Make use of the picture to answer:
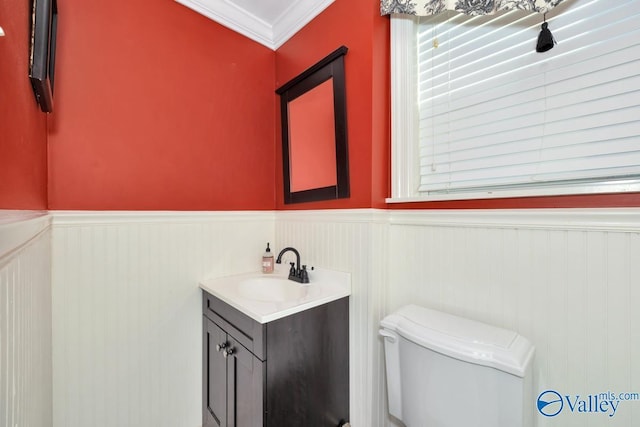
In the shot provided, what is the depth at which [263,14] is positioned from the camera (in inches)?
64.5

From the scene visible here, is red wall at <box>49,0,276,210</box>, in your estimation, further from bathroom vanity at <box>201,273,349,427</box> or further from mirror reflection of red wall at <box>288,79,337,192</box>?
bathroom vanity at <box>201,273,349,427</box>

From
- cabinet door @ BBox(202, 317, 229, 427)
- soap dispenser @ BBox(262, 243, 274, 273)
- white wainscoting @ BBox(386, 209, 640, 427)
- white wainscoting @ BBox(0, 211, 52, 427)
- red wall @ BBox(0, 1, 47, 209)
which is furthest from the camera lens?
soap dispenser @ BBox(262, 243, 274, 273)

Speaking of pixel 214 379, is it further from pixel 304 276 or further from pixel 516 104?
pixel 516 104

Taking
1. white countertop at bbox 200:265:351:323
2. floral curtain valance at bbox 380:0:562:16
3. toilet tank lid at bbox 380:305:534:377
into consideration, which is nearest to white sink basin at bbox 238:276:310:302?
white countertop at bbox 200:265:351:323

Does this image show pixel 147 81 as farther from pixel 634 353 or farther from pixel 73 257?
pixel 634 353

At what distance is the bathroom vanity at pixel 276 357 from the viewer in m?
1.00

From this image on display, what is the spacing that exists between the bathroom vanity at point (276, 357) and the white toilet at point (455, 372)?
273 mm

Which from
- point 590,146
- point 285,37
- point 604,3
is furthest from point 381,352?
point 285,37

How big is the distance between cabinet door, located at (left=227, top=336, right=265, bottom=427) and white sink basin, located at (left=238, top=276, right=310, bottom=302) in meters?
0.31

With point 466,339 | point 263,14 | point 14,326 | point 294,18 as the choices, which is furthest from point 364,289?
point 263,14

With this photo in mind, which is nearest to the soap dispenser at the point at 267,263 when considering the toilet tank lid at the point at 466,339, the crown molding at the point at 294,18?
the toilet tank lid at the point at 466,339

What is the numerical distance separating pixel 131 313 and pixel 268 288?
65 cm

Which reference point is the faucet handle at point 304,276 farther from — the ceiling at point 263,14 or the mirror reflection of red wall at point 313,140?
the ceiling at point 263,14
